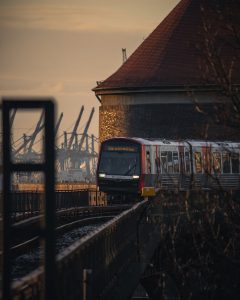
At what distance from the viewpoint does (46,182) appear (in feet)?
25.1

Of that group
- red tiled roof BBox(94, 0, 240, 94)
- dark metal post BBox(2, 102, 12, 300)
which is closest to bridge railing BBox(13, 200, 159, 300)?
dark metal post BBox(2, 102, 12, 300)

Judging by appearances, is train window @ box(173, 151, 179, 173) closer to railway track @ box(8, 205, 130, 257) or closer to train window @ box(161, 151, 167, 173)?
train window @ box(161, 151, 167, 173)

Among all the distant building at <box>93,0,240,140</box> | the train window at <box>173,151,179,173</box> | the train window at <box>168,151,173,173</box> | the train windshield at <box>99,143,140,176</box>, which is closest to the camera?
the train windshield at <box>99,143,140,176</box>

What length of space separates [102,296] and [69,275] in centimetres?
398

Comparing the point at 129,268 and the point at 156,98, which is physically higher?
the point at 156,98

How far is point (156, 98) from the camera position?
61938 mm

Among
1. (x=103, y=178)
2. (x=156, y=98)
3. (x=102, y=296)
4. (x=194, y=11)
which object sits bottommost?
(x=102, y=296)

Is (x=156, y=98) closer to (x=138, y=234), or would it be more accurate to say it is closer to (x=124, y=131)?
(x=124, y=131)

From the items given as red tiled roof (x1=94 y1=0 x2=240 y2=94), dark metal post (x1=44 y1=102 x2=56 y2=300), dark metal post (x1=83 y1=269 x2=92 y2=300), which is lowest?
dark metal post (x1=83 y1=269 x2=92 y2=300)

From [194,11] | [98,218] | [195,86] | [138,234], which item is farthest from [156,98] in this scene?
[138,234]

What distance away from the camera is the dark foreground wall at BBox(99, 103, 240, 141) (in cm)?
6254

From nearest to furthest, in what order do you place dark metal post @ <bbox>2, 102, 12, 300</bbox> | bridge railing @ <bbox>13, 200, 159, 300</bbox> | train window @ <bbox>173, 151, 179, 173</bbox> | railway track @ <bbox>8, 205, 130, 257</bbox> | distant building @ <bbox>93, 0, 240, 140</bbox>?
dark metal post @ <bbox>2, 102, 12, 300</bbox> < bridge railing @ <bbox>13, 200, 159, 300</bbox> < railway track @ <bbox>8, 205, 130, 257</bbox> < train window @ <bbox>173, 151, 179, 173</bbox> < distant building @ <bbox>93, 0, 240, 140</bbox>

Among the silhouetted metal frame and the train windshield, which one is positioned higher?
the train windshield

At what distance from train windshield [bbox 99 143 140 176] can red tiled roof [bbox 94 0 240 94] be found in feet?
52.9
